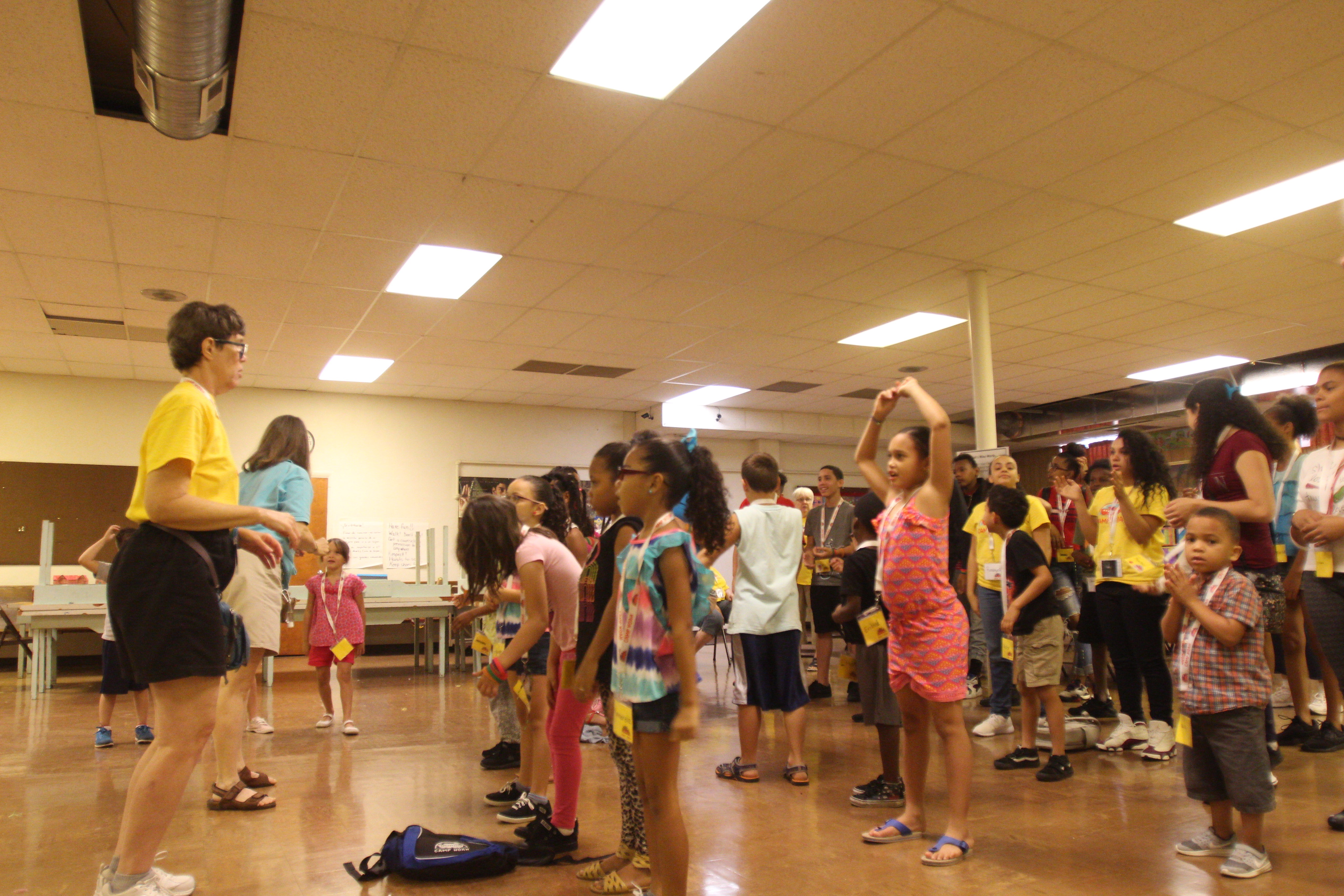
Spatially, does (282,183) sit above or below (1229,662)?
above

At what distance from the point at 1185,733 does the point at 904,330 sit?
570cm

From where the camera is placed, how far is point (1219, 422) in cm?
281

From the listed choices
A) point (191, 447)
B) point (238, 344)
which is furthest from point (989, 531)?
point (191, 447)

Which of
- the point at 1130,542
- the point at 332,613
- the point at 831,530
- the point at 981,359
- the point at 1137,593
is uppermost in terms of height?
the point at 981,359

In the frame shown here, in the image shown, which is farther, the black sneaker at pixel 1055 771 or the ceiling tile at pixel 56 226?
the ceiling tile at pixel 56 226

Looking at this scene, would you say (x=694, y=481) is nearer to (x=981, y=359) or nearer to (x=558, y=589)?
(x=558, y=589)

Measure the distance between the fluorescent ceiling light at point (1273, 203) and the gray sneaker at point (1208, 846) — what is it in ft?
13.0

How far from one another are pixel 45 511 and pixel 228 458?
8.61 m

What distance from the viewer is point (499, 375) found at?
30.7 ft

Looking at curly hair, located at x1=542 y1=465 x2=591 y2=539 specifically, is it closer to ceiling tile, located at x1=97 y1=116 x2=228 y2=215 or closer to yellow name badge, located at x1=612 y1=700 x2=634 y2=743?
yellow name badge, located at x1=612 y1=700 x2=634 y2=743

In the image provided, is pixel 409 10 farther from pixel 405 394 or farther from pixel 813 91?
pixel 405 394

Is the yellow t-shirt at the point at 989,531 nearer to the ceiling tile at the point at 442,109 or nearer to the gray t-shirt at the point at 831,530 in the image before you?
the gray t-shirt at the point at 831,530

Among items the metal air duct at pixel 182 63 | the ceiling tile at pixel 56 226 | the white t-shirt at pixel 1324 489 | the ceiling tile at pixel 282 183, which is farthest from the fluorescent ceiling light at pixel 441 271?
the white t-shirt at pixel 1324 489

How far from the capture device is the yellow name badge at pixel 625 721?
1.95m
